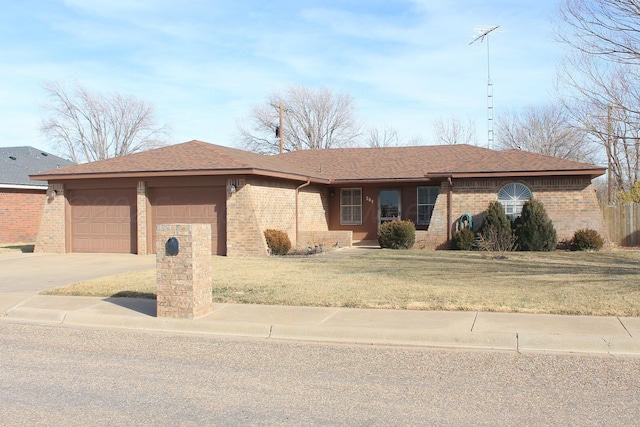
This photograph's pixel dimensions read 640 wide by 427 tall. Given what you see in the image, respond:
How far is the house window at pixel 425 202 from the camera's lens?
82.7ft

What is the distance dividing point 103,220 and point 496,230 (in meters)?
13.5

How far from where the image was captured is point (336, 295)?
11.2 meters

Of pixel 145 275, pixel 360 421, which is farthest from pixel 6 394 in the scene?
pixel 145 275

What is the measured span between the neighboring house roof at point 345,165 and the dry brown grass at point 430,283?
11.3ft

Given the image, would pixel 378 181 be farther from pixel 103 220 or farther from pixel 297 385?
pixel 297 385

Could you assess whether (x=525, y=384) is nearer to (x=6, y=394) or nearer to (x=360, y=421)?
(x=360, y=421)

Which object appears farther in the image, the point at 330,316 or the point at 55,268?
the point at 55,268

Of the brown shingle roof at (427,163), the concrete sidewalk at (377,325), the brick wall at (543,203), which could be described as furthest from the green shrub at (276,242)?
the concrete sidewalk at (377,325)

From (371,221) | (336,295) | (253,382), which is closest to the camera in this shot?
(253,382)

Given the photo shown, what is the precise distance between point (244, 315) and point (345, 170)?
17400 mm

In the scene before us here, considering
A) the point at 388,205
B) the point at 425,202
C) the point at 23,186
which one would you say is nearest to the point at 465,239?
the point at 425,202

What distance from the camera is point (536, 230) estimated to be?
800 inches

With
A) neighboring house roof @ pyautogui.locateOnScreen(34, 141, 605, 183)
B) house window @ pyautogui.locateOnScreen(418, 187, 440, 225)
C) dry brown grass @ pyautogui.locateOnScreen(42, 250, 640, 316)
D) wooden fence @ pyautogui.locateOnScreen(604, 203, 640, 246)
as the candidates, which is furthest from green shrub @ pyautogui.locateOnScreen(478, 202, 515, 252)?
wooden fence @ pyautogui.locateOnScreen(604, 203, 640, 246)

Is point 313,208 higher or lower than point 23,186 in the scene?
lower
